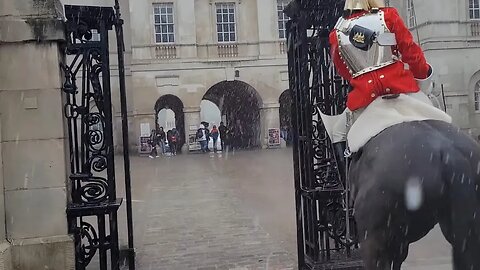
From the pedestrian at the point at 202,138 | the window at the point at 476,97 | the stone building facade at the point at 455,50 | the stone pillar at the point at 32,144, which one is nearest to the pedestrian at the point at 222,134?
the pedestrian at the point at 202,138

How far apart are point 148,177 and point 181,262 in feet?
43.0

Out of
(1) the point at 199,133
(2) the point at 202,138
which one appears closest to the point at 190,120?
(1) the point at 199,133

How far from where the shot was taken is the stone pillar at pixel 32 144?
6074 mm

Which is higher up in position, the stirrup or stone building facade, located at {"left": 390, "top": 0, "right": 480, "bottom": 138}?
stone building facade, located at {"left": 390, "top": 0, "right": 480, "bottom": 138}

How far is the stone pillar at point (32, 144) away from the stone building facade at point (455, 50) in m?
24.8

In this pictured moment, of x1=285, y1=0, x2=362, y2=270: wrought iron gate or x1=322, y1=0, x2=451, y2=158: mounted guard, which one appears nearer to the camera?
x1=322, y1=0, x2=451, y2=158: mounted guard

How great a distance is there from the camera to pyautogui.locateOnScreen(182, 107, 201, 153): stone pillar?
3512 cm

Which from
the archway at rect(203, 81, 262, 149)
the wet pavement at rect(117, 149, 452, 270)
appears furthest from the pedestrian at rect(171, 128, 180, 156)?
the wet pavement at rect(117, 149, 452, 270)

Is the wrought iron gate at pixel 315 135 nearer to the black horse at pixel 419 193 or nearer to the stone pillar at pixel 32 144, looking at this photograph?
the stone pillar at pixel 32 144

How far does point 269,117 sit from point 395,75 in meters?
32.1

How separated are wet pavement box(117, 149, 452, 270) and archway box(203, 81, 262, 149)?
18.0m

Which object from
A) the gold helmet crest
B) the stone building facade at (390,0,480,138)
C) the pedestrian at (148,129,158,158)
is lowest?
the pedestrian at (148,129,158,158)

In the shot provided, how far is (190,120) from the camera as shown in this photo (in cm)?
3541

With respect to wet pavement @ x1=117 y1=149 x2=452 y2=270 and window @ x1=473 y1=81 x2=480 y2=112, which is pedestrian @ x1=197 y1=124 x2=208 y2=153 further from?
wet pavement @ x1=117 y1=149 x2=452 y2=270
